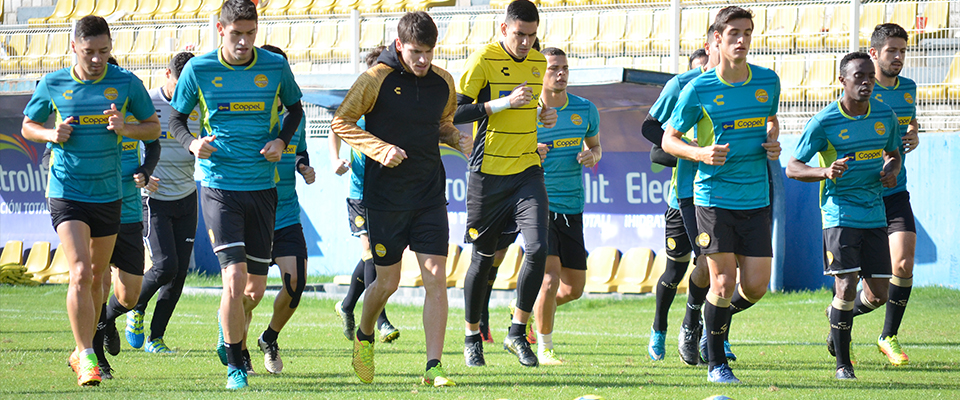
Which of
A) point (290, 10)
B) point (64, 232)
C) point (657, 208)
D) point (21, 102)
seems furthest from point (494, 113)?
point (290, 10)

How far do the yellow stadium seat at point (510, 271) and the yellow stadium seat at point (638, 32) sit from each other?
356 centimetres

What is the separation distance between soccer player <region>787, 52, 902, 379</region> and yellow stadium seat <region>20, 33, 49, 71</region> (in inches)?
600

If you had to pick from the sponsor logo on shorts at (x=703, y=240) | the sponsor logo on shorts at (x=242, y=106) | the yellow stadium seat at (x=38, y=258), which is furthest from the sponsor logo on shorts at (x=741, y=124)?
the yellow stadium seat at (x=38, y=258)

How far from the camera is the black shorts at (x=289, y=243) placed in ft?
24.3

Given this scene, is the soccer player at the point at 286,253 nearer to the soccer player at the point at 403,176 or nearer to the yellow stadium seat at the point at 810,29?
the soccer player at the point at 403,176

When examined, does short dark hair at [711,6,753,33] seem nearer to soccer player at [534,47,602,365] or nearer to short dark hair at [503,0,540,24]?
short dark hair at [503,0,540,24]

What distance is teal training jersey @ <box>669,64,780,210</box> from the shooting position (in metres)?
6.04

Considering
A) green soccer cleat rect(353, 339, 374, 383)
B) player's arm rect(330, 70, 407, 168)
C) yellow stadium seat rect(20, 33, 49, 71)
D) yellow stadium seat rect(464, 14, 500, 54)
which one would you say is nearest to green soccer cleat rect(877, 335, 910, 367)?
green soccer cleat rect(353, 339, 374, 383)

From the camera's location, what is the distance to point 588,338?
30.7 feet

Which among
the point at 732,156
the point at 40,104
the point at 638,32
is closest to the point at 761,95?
the point at 732,156

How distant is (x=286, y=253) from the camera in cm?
739

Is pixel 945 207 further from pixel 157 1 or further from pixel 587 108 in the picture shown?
pixel 157 1

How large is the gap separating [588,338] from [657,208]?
5199 mm

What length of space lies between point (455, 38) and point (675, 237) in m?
8.93
